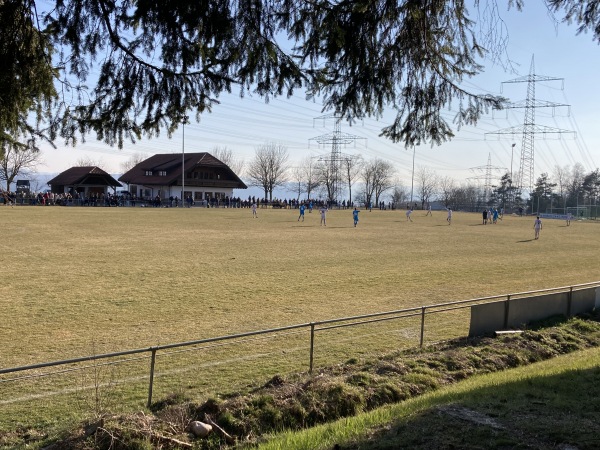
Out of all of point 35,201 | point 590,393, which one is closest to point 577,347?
point 590,393

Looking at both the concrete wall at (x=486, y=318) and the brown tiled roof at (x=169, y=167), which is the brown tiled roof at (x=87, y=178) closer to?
the brown tiled roof at (x=169, y=167)

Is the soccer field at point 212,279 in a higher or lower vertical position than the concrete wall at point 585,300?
lower

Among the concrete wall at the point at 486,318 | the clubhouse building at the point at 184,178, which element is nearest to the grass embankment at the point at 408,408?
the concrete wall at the point at 486,318

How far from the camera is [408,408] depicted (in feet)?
22.1

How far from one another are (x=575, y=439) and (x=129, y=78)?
5.86 metres

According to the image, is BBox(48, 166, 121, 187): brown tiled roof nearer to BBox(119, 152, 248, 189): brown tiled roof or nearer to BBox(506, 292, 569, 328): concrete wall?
BBox(119, 152, 248, 189): brown tiled roof

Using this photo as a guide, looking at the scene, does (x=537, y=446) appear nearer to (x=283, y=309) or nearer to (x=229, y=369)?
(x=229, y=369)

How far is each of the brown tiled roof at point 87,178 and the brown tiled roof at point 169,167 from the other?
861cm

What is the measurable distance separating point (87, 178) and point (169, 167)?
46.2 ft

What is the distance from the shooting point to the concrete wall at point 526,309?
37.3ft

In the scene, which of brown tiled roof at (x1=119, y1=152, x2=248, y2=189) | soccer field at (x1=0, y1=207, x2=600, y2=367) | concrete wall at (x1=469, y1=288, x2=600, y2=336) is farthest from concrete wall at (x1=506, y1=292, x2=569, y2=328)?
brown tiled roof at (x1=119, y1=152, x2=248, y2=189)

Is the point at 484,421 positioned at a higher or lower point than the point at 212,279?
higher

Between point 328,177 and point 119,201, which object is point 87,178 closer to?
point 119,201

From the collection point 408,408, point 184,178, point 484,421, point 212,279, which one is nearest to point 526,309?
point 408,408
